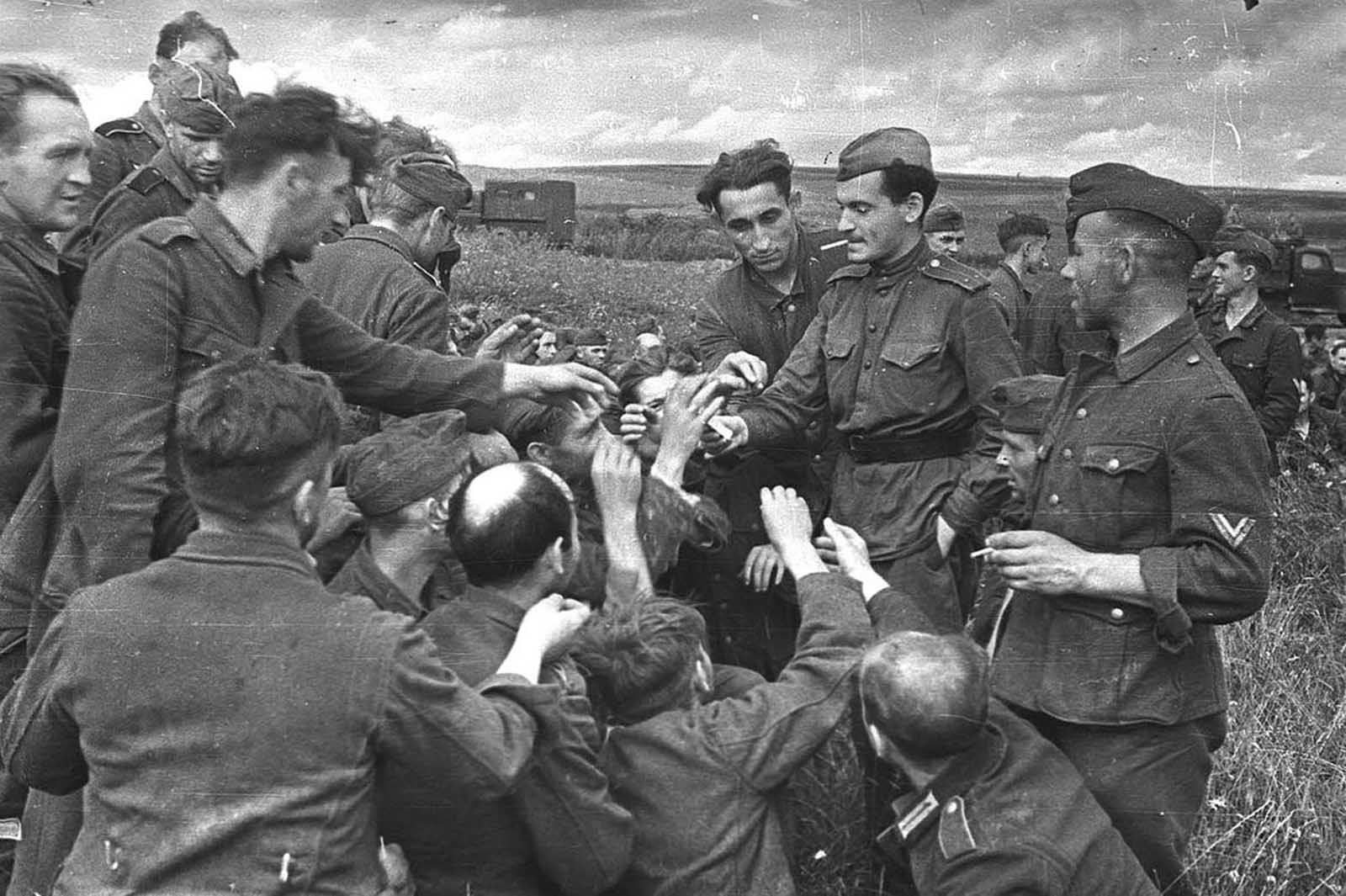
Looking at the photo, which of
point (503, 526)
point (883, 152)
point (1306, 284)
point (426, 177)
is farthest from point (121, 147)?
point (1306, 284)

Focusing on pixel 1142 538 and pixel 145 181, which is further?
pixel 145 181

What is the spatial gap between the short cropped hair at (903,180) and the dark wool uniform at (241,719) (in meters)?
2.77

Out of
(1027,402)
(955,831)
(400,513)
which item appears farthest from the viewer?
(1027,402)

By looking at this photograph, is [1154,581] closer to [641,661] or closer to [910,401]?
[641,661]

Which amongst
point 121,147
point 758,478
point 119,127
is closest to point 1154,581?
point 758,478

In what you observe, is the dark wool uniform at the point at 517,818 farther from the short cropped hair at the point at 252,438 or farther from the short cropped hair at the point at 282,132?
the short cropped hair at the point at 282,132

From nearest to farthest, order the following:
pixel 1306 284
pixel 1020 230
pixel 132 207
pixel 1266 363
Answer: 1. pixel 132 207
2. pixel 1266 363
3. pixel 1020 230
4. pixel 1306 284

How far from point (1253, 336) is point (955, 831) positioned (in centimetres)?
656

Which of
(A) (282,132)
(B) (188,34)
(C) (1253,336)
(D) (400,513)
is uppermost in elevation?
(B) (188,34)

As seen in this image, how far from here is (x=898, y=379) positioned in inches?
174

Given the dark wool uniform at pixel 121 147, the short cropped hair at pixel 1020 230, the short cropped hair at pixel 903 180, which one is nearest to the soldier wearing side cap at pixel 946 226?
the short cropped hair at pixel 1020 230

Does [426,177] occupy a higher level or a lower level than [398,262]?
higher

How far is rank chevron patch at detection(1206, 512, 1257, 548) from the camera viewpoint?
3051mm

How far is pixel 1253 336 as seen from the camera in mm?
8414
